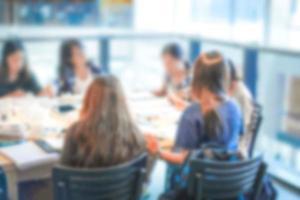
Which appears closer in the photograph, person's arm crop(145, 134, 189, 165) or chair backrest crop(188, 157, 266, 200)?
chair backrest crop(188, 157, 266, 200)

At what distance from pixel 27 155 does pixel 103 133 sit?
48 cm

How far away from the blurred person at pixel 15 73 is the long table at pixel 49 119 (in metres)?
0.33

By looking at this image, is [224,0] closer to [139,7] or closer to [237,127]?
[139,7]

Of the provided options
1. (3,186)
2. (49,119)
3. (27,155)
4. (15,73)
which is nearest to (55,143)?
(27,155)

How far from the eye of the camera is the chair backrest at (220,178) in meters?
1.93

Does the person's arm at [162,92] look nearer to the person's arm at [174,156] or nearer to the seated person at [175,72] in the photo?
the seated person at [175,72]

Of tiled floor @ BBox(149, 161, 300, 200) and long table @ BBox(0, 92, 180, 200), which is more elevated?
long table @ BBox(0, 92, 180, 200)

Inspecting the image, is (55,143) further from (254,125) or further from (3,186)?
(254,125)

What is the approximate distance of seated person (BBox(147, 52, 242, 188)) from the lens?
223cm

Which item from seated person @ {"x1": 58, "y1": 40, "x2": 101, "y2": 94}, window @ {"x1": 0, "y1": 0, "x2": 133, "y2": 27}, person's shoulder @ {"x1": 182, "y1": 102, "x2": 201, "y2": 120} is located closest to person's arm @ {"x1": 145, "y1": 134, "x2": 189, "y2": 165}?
person's shoulder @ {"x1": 182, "y1": 102, "x2": 201, "y2": 120}

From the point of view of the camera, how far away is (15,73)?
3.74m

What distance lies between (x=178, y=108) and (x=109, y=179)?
149 cm

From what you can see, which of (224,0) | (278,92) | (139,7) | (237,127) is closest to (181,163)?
(237,127)

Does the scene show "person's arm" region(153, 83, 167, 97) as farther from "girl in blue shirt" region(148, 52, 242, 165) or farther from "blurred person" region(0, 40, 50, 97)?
"girl in blue shirt" region(148, 52, 242, 165)
